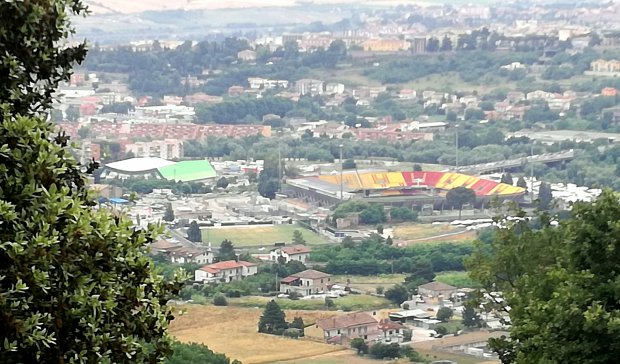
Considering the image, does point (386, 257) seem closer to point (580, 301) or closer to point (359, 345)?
point (359, 345)

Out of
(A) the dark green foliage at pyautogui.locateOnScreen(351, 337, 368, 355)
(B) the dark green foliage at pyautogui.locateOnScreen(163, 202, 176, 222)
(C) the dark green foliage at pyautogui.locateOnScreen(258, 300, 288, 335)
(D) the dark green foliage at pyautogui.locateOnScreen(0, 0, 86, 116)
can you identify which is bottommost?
(B) the dark green foliage at pyautogui.locateOnScreen(163, 202, 176, 222)

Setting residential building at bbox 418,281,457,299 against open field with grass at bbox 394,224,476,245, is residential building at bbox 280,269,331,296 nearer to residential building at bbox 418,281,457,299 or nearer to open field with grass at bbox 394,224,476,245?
residential building at bbox 418,281,457,299

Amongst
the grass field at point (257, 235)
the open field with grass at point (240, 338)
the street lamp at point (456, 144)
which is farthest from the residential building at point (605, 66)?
the open field with grass at point (240, 338)

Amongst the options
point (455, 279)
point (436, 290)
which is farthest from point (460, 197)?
point (436, 290)

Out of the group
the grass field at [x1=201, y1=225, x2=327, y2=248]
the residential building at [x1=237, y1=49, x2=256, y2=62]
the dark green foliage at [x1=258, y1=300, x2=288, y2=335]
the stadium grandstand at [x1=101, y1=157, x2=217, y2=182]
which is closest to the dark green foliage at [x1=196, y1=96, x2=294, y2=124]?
the stadium grandstand at [x1=101, y1=157, x2=217, y2=182]

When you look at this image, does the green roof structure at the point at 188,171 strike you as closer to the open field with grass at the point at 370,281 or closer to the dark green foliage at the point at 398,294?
the open field with grass at the point at 370,281
